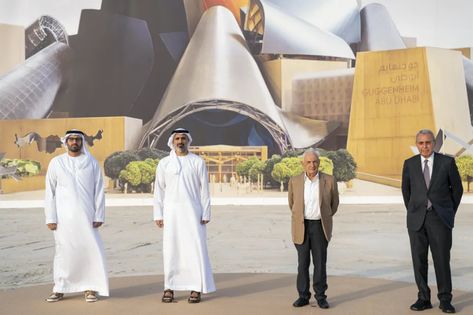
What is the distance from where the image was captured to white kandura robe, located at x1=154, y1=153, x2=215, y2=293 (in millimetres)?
5785

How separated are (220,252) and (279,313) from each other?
414cm

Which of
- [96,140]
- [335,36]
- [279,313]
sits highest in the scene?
[335,36]

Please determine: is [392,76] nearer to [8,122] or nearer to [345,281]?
[8,122]

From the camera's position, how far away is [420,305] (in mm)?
5230

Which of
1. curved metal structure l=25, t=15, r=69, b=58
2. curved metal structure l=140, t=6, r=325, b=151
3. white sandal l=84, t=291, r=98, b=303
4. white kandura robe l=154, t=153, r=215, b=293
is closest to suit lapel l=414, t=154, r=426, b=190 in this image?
white kandura robe l=154, t=153, r=215, b=293

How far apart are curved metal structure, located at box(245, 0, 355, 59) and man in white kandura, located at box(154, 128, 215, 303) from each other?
731 inches

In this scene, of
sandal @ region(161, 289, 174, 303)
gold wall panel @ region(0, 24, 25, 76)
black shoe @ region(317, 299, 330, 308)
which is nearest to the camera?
black shoe @ region(317, 299, 330, 308)

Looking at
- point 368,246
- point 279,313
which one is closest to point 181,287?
point 279,313

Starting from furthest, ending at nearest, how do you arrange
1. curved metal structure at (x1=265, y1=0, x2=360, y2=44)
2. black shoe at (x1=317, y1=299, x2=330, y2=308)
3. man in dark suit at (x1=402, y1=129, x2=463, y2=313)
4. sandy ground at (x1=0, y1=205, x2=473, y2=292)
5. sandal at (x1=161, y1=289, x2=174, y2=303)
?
curved metal structure at (x1=265, y1=0, x2=360, y2=44), sandy ground at (x1=0, y1=205, x2=473, y2=292), sandal at (x1=161, y1=289, x2=174, y2=303), black shoe at (x1=317, y1=299, x2=330, y2=308), man in dark suit at (x1=402, y1=129, x2=463, y2=313)

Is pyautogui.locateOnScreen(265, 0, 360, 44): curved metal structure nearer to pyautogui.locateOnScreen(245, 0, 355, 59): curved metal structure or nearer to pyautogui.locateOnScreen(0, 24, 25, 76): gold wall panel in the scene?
pyautogui.locateOnScreen(245, 0, 355, 59): curved metal structure

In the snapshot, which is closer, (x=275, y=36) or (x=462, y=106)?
(x=462, y=106)

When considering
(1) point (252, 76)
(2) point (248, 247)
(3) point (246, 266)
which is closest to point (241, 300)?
(3) point (246, 266)

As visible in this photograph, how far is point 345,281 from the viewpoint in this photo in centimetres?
657

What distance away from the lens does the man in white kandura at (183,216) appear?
19.0ft
